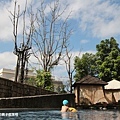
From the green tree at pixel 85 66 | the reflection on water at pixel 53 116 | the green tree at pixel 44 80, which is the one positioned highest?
the green tree at pixel 85 66

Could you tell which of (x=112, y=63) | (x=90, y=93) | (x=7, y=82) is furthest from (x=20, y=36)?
(x=112, y=63)

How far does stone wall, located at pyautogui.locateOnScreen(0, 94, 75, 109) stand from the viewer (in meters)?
9.01

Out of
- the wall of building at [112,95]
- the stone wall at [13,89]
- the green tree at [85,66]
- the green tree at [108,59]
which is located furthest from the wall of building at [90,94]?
the green tree at [85,66]

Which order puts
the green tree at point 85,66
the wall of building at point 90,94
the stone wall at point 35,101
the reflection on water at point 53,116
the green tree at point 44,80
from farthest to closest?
the green tree at point 85,66
the wall of building at point 90,94
the green tree at point 44,80
the stone wall at point 35,101
the reflection on water at point 53,116

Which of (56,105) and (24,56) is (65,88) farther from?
(56,105)

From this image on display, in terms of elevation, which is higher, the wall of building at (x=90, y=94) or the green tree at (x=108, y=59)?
the green tree at (x=108, y=59)

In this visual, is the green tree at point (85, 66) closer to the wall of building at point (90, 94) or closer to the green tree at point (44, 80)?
the wall of building at point (90, 94)

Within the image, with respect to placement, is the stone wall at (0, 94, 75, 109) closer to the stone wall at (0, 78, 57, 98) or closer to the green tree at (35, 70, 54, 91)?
the stone wall at (0, 78, 57, 98)

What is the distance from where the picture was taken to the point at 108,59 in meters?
31.4

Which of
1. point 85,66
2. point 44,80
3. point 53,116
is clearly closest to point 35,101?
point 53,116

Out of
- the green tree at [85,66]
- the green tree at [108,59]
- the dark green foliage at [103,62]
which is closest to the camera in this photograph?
the green tree at [108,59]

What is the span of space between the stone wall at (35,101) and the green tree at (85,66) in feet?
52.6

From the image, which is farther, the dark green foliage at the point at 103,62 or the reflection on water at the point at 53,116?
the dark green foliage at the point at 103,62

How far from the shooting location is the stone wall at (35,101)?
9.01 metres
